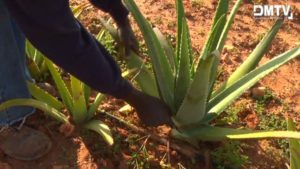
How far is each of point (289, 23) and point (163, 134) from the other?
1079 mm

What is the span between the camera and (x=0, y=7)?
144cm

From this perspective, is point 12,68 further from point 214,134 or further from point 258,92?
point 258,92

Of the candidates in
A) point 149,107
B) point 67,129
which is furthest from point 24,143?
point 149,107

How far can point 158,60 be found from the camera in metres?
1.66

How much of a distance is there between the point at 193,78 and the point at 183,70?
4.3 inches

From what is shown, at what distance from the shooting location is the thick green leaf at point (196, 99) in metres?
1.43

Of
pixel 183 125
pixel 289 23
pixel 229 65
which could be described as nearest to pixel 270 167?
pixel 183 125

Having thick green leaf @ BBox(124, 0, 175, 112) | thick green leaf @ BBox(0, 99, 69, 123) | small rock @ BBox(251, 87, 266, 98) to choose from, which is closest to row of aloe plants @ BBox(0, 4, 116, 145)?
thick green leaf @ BBox(0, 99, 69, 123)

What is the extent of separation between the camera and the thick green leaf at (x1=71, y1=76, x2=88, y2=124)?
1.61 metres

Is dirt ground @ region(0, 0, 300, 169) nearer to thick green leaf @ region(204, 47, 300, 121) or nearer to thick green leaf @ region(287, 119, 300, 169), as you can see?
thick green leaf @ region(204, 47, 300, 121)

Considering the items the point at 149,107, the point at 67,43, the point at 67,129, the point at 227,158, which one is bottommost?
the point at 227,158

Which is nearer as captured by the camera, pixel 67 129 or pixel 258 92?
pixel 67 129

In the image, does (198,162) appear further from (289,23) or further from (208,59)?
(289,23)

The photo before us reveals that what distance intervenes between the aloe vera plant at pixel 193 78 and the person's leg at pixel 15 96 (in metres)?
0.34
